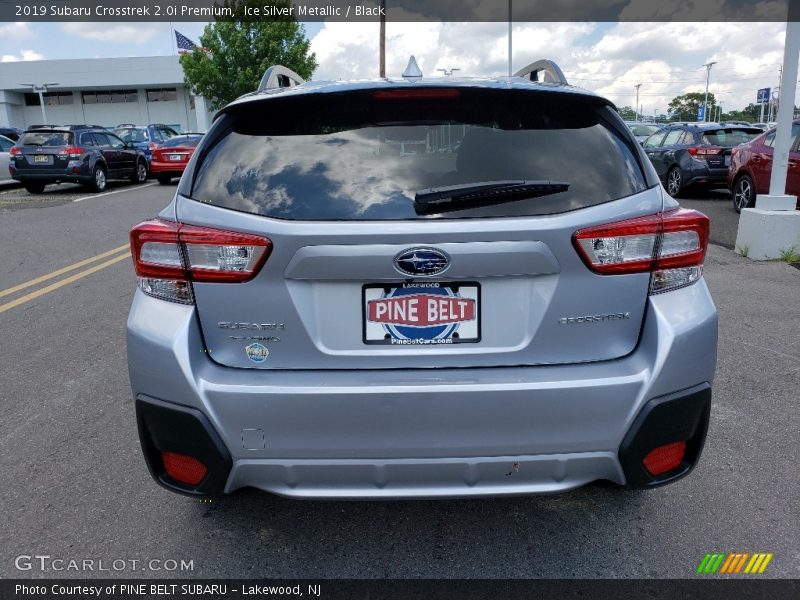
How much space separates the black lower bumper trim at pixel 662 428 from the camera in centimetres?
224

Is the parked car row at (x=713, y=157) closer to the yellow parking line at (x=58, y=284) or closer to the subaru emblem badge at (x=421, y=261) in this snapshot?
the yellow parking line at (x=58, y=284)

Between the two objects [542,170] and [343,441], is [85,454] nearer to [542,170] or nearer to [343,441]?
[343,441]

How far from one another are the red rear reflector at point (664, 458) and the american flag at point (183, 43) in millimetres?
53289

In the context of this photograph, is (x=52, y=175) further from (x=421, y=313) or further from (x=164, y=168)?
(x=421, y=313)

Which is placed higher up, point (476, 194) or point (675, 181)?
point (476, 194)

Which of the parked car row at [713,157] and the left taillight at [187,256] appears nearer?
the left taillight at [187,256]

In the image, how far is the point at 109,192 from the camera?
18.6 m

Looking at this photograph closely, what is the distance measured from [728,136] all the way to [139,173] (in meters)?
16.6

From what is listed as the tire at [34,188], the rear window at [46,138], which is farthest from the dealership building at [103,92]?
the rear window at [46,138]

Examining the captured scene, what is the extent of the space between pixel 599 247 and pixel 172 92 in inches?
2643

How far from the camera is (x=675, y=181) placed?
1477cm

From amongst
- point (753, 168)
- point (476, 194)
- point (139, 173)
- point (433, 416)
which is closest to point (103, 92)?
point (139, 173)

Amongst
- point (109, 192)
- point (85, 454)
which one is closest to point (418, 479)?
point (85, 454)

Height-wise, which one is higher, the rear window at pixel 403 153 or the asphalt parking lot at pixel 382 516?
the rear window at pixel 403 153
